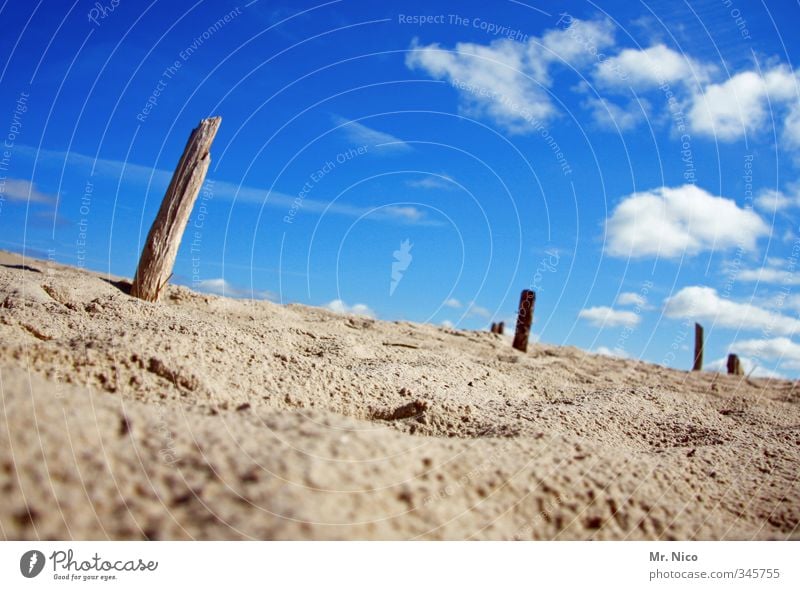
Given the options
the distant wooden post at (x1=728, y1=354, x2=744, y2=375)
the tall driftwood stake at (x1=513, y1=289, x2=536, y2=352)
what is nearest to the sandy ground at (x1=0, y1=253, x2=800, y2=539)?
the tall driftwood stake at (x1=513, y1=289, x2=536, y2=352)

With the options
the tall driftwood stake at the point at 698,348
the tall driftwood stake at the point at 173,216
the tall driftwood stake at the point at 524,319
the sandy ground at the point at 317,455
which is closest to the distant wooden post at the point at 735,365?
the tall driftwood stake at the point at 698,348

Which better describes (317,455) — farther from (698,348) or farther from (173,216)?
(698,348)

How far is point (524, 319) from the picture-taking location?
12.6 metres

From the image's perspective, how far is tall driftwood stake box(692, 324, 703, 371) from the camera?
1709 cm

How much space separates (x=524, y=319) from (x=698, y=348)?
853cm

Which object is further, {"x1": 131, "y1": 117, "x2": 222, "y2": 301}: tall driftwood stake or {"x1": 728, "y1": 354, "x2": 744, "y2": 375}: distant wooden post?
{"x1": 728, "y1": 354, "x2": 744, "y2": 375}: distant wooden post

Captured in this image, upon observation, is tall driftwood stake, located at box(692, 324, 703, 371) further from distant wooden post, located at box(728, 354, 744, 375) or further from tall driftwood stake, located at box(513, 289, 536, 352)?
tall driftwood stake, located at box(513, 289, 536, 352)

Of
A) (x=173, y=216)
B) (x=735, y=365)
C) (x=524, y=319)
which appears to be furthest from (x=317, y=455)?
(x=735, y=365)

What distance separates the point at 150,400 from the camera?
302cm

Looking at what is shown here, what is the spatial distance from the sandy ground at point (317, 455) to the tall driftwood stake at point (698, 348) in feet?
44.3

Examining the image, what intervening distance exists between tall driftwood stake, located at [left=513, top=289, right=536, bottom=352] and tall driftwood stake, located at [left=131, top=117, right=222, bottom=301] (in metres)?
7.67

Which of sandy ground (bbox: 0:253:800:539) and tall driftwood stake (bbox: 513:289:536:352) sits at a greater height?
tall driftwood stake (bbox: 513:289:536:352)

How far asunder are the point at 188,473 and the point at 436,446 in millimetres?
1097
